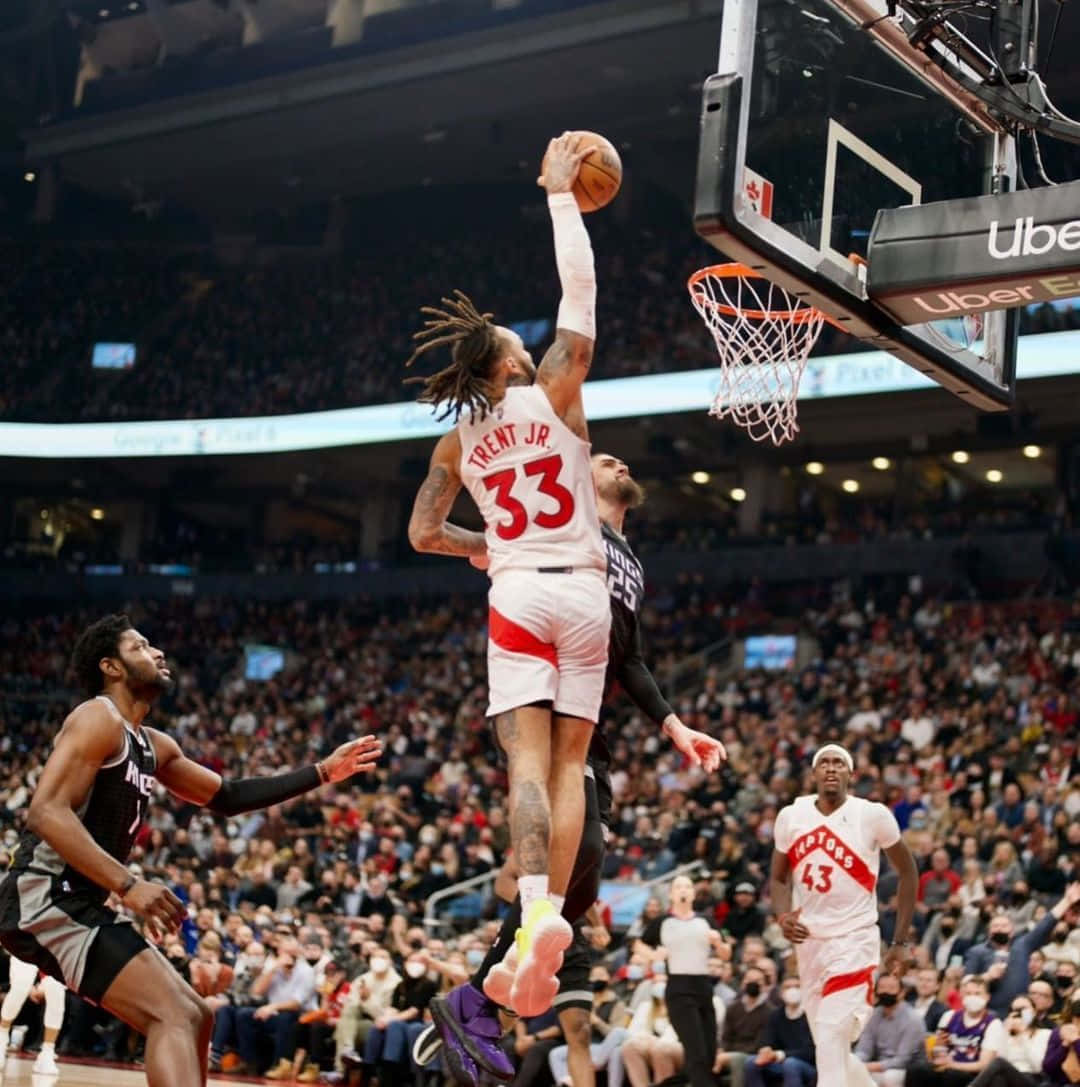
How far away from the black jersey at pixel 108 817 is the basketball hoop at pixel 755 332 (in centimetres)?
406

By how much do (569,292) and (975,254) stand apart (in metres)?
2.43

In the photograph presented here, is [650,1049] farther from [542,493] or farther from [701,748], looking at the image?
[542,493]

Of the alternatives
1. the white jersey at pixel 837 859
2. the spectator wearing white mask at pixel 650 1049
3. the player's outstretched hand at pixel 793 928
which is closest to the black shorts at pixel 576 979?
the player's outstretched hand at pixel 793 928

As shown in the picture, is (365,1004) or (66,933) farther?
(365,1004)

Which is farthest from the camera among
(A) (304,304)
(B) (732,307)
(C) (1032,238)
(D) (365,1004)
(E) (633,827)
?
(A) (304,304)

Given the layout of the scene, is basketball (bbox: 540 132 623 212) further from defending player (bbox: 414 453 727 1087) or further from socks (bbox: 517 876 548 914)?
socks (bbox: 517 876 548 914)

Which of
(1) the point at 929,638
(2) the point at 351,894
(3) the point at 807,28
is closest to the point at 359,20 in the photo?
(1) the point at 929,638

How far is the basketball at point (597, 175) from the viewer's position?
505 centimetres

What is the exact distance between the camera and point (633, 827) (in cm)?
1900

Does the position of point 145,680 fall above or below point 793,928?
above

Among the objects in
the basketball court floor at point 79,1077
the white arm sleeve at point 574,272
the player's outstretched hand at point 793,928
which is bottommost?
the basketball court floor at point 79,1077

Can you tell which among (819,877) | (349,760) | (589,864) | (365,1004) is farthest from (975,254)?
(365,1004)

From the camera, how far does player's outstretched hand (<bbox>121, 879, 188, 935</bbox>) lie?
4.80 meters

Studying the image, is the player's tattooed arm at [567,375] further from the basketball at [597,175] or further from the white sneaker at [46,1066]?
the white sneaker at [46,1066]
